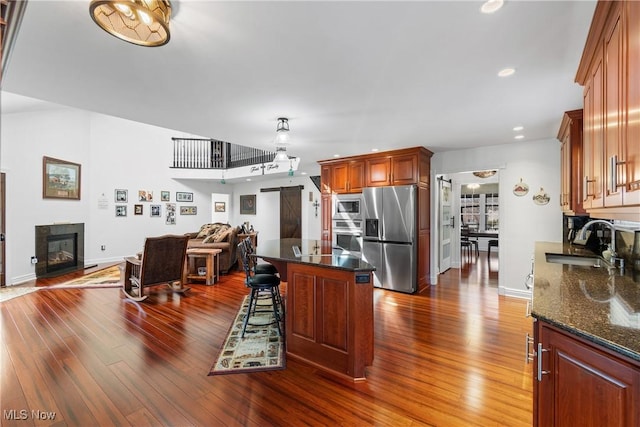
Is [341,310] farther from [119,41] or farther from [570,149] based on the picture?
[570,149]

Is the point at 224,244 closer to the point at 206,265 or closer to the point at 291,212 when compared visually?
the point at 206,265

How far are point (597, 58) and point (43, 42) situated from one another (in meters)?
3.39

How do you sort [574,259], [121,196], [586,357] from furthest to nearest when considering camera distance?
1. [121,196]
2. [574,259]
3. [586,357]

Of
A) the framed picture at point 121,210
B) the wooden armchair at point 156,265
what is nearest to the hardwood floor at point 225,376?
the wooden armchair at point 156,265

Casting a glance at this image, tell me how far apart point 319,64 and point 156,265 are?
12.4ft

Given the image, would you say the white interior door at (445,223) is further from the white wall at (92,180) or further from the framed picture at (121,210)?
the framed picture at (121,210)

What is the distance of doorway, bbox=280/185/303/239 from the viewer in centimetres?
802

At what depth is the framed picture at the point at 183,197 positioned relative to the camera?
872 cm

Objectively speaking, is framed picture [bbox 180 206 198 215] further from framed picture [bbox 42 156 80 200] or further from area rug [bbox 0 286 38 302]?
area rug [bbox 0 286 38 302]

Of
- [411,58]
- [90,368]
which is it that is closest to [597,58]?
[411,58]

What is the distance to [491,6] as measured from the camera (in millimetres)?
1495

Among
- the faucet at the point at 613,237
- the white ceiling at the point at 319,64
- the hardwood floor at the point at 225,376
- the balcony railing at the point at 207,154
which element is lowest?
the hardwood floor at the point at 225,376

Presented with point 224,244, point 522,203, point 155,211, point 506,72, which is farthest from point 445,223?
point 155,211

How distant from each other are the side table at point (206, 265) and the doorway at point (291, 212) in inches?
117
